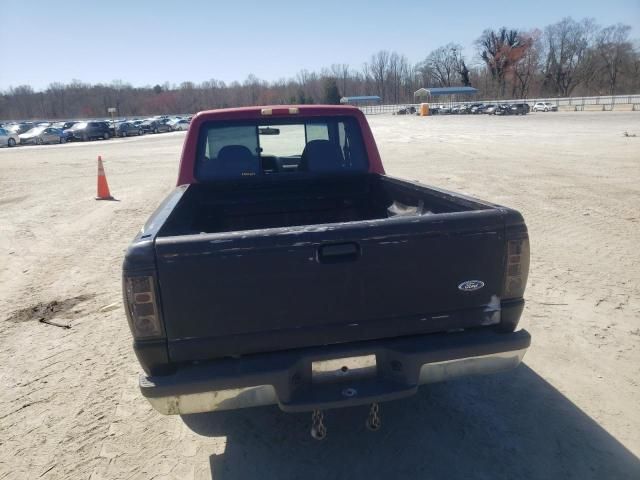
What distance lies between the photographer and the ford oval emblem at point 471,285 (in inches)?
101

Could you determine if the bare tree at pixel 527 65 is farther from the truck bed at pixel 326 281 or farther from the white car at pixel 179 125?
the truck bed at pixel 326 281

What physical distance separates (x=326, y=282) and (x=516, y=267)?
3.46 feet

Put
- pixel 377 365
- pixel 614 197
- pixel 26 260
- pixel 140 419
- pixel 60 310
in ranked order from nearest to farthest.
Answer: pixel 377 365 → pixel 140 419 → pixel 60 310 → pixel 26 260 → pixel 614 197

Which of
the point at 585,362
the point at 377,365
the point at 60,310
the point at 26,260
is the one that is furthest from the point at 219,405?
the point at 26,260

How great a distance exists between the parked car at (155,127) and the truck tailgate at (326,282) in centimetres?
5705

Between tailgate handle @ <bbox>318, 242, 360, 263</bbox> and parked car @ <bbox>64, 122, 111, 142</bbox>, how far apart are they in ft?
153

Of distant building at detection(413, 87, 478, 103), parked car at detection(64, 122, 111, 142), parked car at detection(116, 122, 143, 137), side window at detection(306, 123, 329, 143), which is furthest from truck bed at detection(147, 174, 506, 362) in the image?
distant building at detection(413, 87, 478, 103)

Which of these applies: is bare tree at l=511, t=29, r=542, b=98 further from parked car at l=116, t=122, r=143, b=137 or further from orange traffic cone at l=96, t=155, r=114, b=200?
orange traffic cone at l=96, t=155, r=114, b=200

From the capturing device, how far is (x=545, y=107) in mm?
68188

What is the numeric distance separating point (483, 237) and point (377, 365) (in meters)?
0.89

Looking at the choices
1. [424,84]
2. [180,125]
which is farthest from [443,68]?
[180,125]

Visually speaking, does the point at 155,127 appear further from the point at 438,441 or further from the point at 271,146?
the point at 438,441

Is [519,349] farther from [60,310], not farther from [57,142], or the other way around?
[57,142]

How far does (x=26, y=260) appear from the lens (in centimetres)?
714
